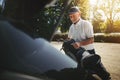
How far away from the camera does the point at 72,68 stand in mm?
2588

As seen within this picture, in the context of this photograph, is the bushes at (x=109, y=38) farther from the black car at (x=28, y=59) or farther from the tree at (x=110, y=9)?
the black car at (x=28, y=59)

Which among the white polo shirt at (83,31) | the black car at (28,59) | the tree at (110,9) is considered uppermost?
the black car at (28,59)

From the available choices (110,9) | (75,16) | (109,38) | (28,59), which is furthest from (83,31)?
(110,9)

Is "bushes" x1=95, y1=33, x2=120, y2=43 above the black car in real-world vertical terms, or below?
below

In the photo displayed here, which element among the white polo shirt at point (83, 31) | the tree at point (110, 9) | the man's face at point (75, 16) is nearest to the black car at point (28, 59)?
the man's face at point (75, 16)

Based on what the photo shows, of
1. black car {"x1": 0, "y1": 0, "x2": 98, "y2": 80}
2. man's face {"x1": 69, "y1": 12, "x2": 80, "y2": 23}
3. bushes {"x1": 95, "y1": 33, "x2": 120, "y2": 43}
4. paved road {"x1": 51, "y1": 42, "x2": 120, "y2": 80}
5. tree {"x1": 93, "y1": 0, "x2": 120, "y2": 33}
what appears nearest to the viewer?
black car {"x1": 0, "y1": 0, "x2": 98, "y2": 80}

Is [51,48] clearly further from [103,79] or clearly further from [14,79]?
[103,79]

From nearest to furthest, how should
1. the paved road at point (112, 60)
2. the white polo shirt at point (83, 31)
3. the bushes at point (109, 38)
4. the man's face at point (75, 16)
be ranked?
the man's face at point (75, 16) < the white polo shirt at point (83, 31) < the paved road at point (112, 60) < the bushes at point (109, 38)

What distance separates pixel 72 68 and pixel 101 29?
7572cm

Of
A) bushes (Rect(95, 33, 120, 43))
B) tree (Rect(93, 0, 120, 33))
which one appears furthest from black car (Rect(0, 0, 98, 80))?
tree (Rect(93, 0, 120, 33))

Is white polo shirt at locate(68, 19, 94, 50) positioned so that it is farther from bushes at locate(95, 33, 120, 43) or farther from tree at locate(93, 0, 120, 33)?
tree at locate(93, 0, 120, 33)

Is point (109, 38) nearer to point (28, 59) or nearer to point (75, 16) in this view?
point (75, 16)

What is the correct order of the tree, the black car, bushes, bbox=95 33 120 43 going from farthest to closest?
the tree < bushes, bbox=95 33 120 43 < the black car

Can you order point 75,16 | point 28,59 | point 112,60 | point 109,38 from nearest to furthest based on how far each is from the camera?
point 28,59 → point 75,16 → point 112,60 → point 109,38
